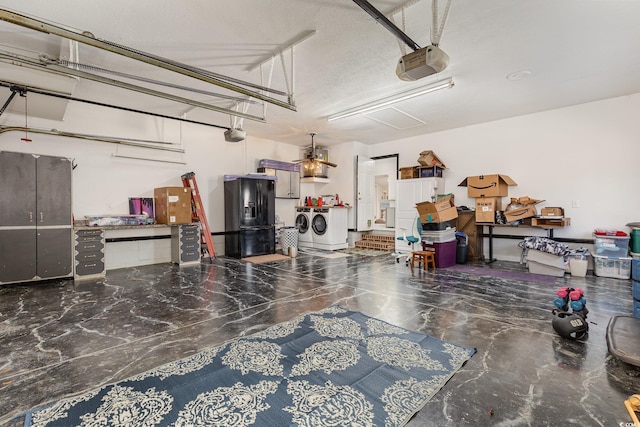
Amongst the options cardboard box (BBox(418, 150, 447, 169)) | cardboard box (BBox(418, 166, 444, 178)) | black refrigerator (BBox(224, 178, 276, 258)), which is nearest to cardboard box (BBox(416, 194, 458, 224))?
cardboard box (BBox(418, 166, 444, 178))

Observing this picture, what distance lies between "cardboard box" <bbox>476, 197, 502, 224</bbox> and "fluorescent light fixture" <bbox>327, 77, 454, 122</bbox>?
3.03 metres

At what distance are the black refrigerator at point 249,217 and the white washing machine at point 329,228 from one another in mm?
1455

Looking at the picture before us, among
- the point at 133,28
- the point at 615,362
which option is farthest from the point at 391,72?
the point at 615,362

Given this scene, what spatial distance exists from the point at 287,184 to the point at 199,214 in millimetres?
3011

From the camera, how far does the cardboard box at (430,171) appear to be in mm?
7281

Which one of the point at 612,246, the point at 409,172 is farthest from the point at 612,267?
the point at 409,172

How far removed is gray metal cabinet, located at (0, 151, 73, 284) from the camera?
4598 millimetres

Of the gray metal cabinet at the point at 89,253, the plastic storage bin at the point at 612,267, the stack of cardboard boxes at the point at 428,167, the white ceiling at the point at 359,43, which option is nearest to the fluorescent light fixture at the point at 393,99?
the white ceiling at the point at 359,43

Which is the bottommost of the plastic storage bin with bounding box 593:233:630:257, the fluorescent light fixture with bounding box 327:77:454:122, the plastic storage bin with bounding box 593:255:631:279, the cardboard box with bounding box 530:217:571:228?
the plastic storage bin with bounding box 593:255:631:279

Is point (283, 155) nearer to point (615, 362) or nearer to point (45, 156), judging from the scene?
point (45, 156)

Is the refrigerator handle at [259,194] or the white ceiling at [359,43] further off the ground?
the white ceiling at [359,43]

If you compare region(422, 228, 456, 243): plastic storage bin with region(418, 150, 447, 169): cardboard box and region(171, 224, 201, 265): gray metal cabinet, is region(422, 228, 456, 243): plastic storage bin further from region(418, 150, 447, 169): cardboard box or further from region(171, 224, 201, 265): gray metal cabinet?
region(171, 224, 201, 265): gray metal cabinet

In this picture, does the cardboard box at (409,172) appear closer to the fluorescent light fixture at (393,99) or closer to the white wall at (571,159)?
the white wall at (571,159)

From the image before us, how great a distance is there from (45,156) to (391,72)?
19.2 ft
